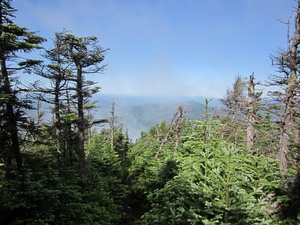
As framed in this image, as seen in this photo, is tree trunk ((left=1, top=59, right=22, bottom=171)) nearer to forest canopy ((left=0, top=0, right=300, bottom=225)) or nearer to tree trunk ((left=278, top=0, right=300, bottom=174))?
forest canopy ((left=0, top=0, right=300, bottom=225))

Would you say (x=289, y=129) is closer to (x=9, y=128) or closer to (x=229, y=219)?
(x=229, y=219)

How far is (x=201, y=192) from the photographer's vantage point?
441 centimetres

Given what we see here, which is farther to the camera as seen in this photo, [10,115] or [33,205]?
[10,115]

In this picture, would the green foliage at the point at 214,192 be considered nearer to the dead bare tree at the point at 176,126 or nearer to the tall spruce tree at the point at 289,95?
the tall spruce tree at the point at 289,95

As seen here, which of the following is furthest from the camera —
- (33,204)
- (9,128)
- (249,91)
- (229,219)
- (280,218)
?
(249,91)

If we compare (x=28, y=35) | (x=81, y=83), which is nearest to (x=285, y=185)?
(x=81, y=83)

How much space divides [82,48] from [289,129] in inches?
567

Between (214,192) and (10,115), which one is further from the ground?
(10,115)

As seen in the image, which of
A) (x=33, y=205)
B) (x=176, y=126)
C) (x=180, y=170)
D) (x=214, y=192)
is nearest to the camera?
(x=214, y=192)

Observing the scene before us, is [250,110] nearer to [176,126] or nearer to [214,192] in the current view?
[176,126]

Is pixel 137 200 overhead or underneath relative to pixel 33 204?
underneath

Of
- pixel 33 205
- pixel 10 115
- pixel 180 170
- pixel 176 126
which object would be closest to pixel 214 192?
pixel 180 170

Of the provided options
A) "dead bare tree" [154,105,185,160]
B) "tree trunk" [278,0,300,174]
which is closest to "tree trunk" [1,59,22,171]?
"dead bare tree" [154,105,185,160]

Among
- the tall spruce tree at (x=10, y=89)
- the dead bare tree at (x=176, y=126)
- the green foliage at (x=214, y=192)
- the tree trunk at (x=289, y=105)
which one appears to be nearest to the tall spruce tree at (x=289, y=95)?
the tree trunk at (x=289, y=105)
